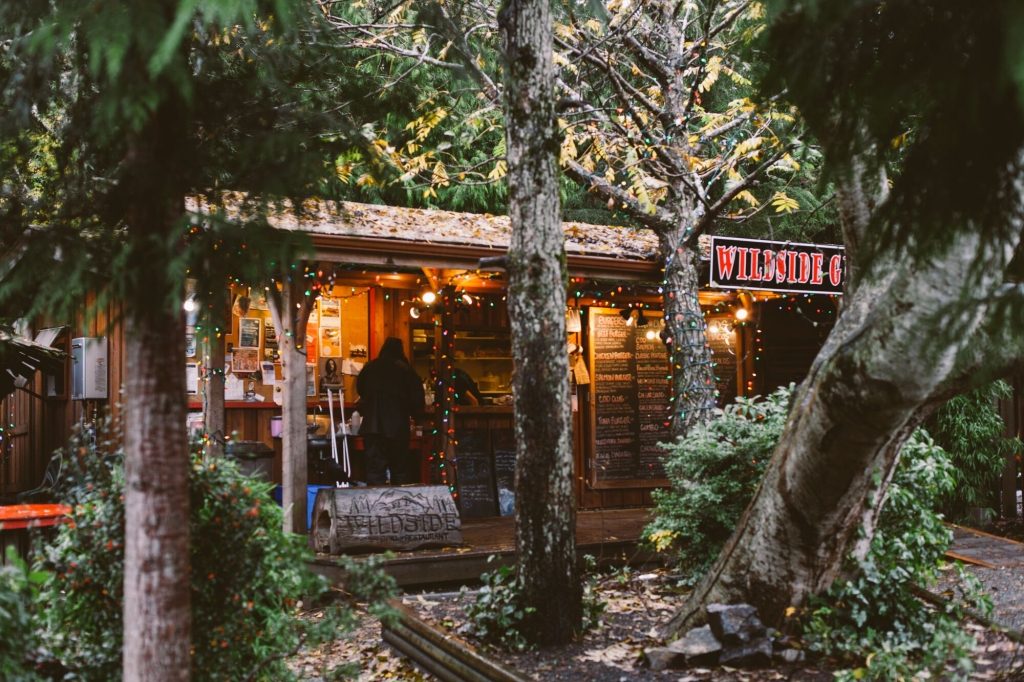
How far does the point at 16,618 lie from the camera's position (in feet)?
10.2

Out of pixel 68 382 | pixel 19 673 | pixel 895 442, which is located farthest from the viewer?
pixel 68 382

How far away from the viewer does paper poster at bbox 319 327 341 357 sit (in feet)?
37.1

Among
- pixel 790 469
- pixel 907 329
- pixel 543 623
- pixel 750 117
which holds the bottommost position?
pixel 543 623

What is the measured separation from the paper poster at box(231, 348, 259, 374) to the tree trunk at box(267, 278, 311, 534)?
2.76 m

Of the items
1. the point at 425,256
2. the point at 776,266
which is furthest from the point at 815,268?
the point at 425,256

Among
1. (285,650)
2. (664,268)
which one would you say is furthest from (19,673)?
(664,268)

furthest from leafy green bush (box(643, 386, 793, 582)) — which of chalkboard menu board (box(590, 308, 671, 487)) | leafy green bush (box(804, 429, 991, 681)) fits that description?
chalkboard menu board (box(590, 308, 671, 487))

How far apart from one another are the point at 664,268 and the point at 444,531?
4017 millimetres

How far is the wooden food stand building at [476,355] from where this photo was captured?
402 inches

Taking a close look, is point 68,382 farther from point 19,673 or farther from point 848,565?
point 848,565

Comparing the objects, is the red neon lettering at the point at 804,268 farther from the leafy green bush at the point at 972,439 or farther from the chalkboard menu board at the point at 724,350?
the chalkboard menu board at the point at 724,350

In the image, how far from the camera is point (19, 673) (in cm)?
313

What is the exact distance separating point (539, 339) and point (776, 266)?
5322 millimetres

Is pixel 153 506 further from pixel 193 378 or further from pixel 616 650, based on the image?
pixel 193 378
